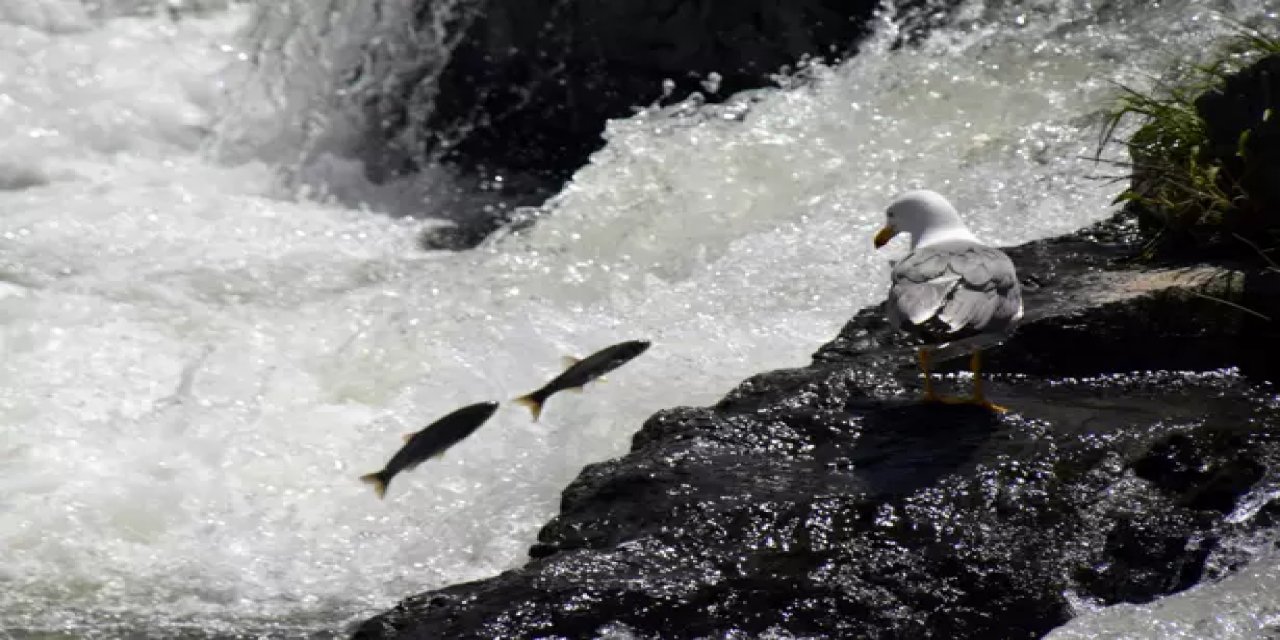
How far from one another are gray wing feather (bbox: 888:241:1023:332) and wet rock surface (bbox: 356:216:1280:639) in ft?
1.05

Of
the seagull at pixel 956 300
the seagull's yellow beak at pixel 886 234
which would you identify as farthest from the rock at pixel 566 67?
the seagull at pixel 956 300

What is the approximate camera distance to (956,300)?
4.31 metres

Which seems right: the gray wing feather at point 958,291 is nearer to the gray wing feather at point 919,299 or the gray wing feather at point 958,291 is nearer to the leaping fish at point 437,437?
the gray wing feather at point 919,299

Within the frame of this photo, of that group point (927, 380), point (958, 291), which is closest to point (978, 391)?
point (927, 380)

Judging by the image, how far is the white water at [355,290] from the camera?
4.80 meters

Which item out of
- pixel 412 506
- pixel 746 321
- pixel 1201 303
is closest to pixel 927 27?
pixel 746 321

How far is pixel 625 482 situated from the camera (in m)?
4.21

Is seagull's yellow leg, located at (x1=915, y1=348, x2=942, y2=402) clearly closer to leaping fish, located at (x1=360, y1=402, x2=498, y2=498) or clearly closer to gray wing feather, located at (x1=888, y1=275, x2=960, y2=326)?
gray wing feather, located at (x1=888, y1=275, x2=960, y2=326)

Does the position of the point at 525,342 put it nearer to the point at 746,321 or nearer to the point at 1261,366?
the point at 746,321

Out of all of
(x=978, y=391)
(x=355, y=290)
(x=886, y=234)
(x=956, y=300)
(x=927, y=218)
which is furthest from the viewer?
(x=355, y=290)

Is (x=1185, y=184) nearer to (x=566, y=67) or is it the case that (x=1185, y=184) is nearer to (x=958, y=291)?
(x=958, y=291)

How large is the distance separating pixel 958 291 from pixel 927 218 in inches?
30.0

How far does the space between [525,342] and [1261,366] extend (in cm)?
271

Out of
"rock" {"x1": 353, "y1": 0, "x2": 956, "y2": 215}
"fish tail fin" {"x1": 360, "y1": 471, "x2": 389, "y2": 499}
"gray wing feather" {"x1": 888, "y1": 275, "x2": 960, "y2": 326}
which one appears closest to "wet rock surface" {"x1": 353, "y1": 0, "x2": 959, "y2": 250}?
"rock" {"x1": 353, "y1": 0, "x2": 956, "y2": 215}
